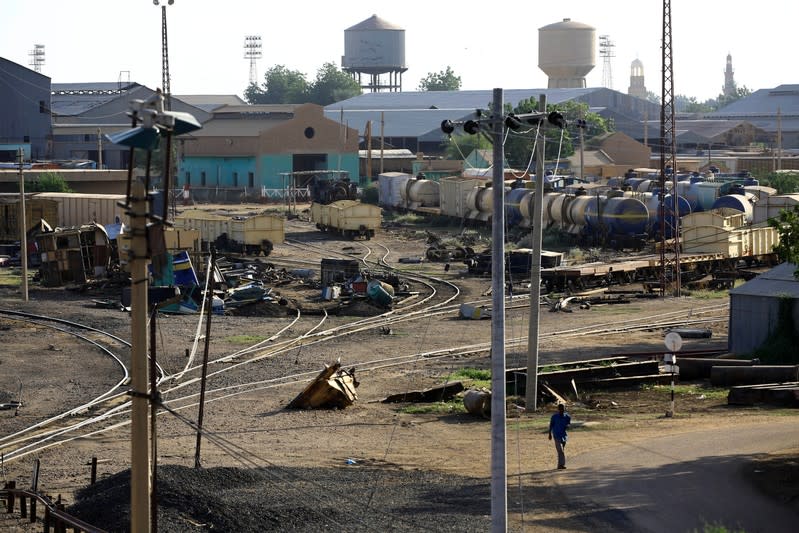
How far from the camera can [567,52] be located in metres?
161

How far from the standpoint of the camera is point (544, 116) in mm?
15234

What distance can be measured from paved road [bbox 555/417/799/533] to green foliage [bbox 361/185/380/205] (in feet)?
208

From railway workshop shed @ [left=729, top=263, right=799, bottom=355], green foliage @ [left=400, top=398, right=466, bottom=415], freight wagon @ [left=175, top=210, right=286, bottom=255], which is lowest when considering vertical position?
green foliage @ [left=400, top=398, right=466, bottom=415]

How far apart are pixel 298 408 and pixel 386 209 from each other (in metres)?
54.4

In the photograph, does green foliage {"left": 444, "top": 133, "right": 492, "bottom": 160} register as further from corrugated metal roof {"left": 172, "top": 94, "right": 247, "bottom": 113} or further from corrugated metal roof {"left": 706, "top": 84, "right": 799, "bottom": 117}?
corrugated metal roof {"left": 706, "top": 84, "right": 799, "bottom": 117}

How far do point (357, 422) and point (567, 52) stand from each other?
14303 centimetres

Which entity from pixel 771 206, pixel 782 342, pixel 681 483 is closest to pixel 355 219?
pixel 771 206

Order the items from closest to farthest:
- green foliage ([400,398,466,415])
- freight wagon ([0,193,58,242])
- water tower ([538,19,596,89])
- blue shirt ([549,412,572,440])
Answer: blue shirt ([549,412,572,440])
green foliage ([400,398,466,415])
freight wagon ([0,193,58,242])
water tower ([538,19,596,89])

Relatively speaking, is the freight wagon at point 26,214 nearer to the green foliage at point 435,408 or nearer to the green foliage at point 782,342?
the green foliage at point 435,408

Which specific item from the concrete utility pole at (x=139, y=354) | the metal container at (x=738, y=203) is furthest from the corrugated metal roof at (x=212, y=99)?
the concrete utility pole at (x=139, y=354)

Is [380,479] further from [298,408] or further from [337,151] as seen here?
[337,151]

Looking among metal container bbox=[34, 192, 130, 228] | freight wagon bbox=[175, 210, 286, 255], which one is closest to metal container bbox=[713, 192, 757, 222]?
freight wagon bbox=[175, 210, 286, 255]

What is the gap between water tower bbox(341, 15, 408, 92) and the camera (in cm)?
18362

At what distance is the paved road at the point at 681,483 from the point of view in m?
16.0
